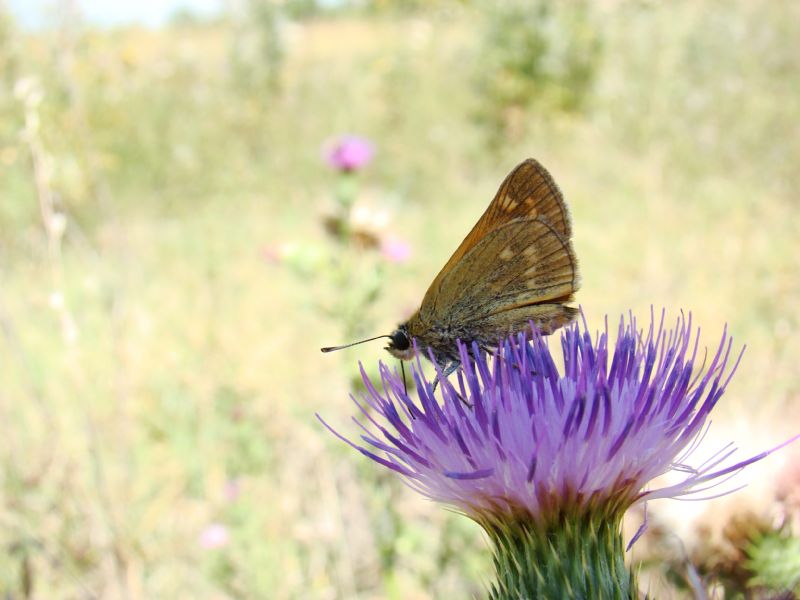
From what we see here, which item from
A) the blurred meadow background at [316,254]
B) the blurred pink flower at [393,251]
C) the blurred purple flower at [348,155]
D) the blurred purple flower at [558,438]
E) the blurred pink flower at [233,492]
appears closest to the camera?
the blurred purple flower at [558,438]

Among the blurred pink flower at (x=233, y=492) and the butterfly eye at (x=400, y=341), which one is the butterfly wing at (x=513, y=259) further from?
the blurred pink flower at (x=233, y=492)

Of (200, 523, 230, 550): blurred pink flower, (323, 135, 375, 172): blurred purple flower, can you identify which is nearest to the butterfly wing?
(200, 523, 230, 550): blurred pink flower

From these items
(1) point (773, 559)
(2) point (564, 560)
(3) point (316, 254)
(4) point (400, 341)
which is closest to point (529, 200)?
(4) point (400, 341)

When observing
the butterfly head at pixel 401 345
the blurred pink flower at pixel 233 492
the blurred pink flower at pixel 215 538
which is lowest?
the blurred pink flower at pixel 215 538

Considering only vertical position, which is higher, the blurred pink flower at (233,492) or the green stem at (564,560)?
the blurred pink flower at (233,492)

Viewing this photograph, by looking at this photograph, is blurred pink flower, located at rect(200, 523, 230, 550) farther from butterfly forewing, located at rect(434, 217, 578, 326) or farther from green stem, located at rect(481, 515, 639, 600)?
green stem, located at rect(481, 515, 639, 600)

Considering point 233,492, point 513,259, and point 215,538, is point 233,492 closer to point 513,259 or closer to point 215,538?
point 215,538

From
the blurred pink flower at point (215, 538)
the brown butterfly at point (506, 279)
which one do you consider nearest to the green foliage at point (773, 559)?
the brown butterfly at point (506, 279)
